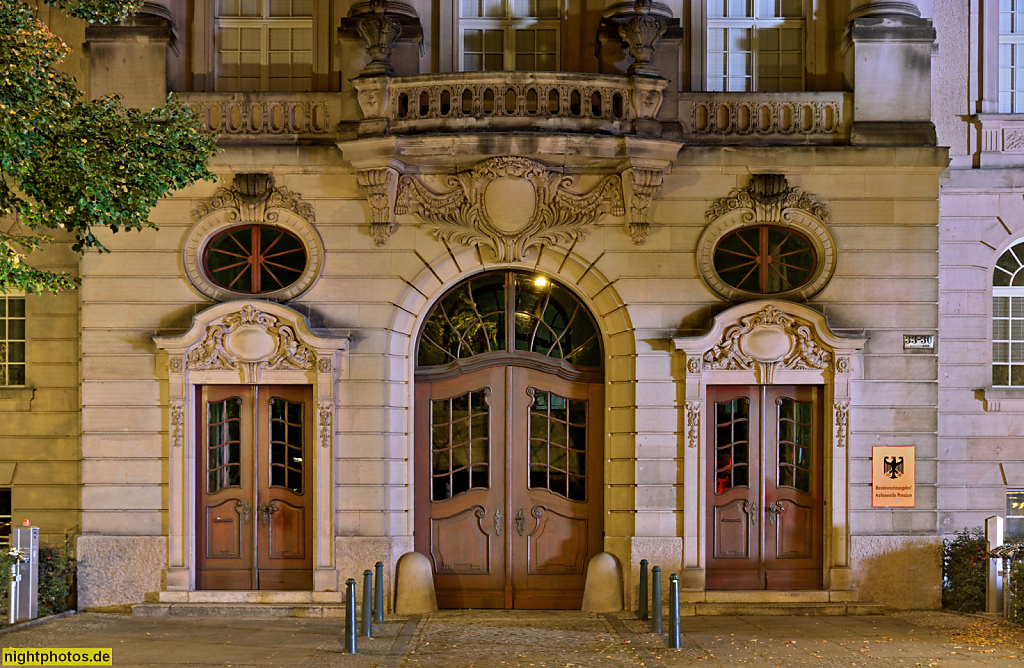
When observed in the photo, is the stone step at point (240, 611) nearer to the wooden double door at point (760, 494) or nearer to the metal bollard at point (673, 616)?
the metal bollard at point (673, 616)

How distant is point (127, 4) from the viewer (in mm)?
10508

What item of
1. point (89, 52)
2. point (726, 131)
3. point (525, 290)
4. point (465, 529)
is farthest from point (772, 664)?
point (89, 52)

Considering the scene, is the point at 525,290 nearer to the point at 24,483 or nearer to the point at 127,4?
the point at 127,4

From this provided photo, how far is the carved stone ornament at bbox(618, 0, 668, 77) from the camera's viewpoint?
492 inches

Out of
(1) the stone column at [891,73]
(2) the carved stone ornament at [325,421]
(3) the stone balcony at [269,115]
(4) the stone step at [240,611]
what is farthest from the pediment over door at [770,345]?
(4) the stone step at [240,611]

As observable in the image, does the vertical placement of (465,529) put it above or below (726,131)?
below

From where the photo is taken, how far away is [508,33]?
13781mm

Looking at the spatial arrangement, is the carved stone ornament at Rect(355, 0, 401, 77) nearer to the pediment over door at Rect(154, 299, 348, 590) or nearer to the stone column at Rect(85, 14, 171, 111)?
the stone column at Rect(85, 14, 171, 111)

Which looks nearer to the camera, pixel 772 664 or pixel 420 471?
pixel 772 664

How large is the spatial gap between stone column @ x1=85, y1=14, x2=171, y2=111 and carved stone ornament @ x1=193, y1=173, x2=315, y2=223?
143 centimetres

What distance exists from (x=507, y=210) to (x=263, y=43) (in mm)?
4233

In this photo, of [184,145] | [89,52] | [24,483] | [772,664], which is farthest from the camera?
[24,483]

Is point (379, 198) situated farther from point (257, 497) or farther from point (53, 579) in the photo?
point (53, 579)

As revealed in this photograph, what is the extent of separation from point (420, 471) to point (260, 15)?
21.7 feet
